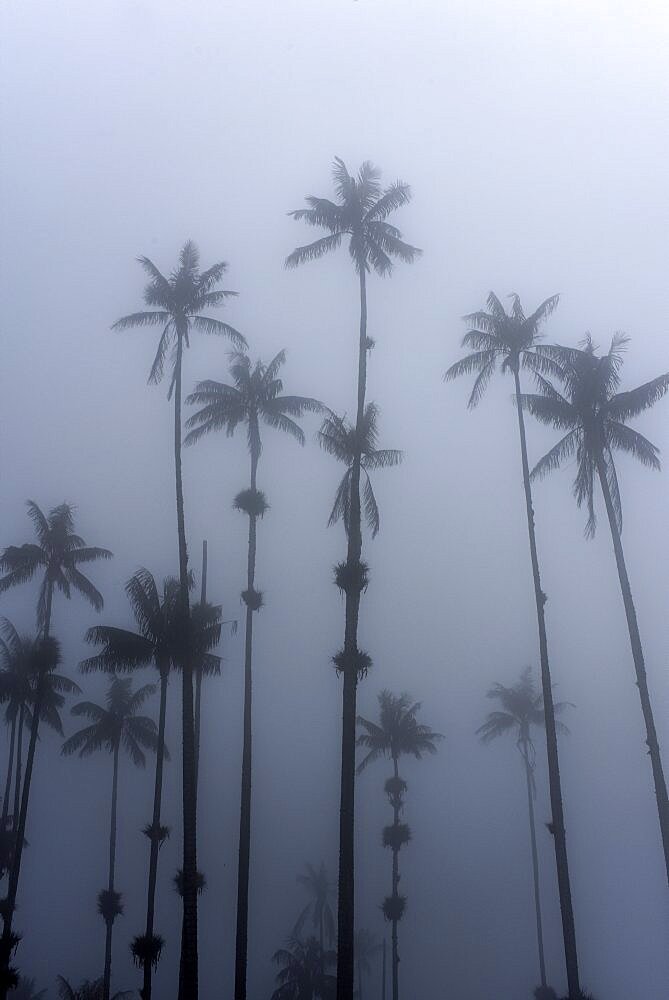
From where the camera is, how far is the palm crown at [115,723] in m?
47.6

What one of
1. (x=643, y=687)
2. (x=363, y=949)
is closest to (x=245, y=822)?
(x=643, y=687)

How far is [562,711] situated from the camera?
5362cm

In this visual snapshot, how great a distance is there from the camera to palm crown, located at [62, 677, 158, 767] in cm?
4756

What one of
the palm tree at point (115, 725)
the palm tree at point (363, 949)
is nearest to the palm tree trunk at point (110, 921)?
the palm tree at point (115, 725)

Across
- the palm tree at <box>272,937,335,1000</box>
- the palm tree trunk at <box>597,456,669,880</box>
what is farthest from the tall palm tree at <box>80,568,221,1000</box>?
the palm tree at <box>272,937,335,1000</box>

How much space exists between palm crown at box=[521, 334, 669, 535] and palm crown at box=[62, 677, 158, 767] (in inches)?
1227

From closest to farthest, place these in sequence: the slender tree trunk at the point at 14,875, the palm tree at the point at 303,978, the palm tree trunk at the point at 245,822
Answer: the palm tree trunk at the point at 245,822 < the slender tree trunk at the point at 14,875 < the palm tree at the point at 303,978

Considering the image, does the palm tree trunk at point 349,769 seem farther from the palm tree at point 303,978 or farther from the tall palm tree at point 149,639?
the palm tree at point 303,978

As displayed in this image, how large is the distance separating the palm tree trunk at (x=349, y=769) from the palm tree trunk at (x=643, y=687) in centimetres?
900

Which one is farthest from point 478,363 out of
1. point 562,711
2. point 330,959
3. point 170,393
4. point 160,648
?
point 330,959

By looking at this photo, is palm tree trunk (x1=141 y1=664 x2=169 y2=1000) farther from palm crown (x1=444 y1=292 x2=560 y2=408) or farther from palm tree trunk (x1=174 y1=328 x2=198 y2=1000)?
palm crown (x1=444 y1=292 x2=560 y2=408)

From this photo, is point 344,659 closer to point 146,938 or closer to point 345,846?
point 345,846

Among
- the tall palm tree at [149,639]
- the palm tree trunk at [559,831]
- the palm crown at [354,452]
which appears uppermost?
the palm crown at [354,452]

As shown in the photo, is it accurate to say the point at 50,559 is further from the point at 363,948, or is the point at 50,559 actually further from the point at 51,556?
the point at 363,948
